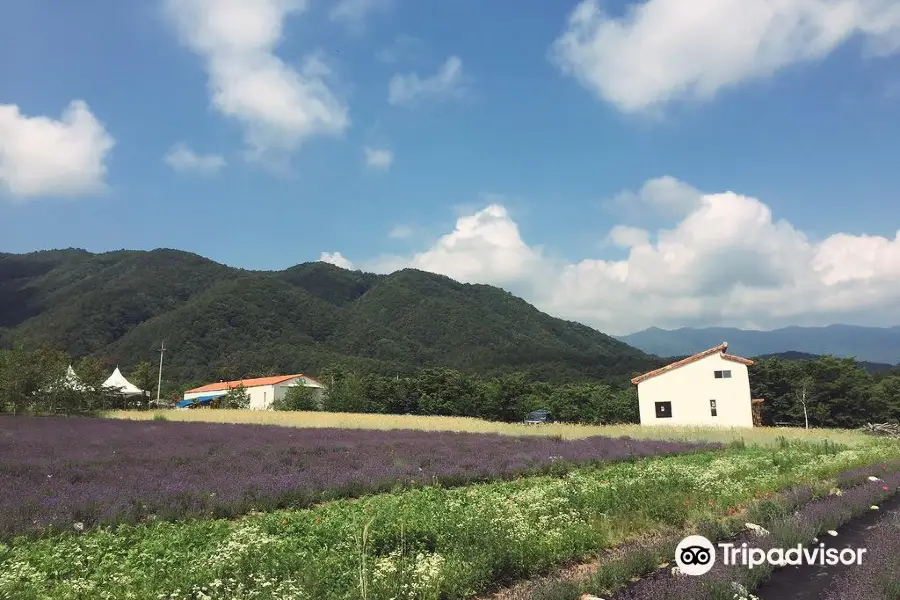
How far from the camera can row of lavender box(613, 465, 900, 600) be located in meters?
5.53

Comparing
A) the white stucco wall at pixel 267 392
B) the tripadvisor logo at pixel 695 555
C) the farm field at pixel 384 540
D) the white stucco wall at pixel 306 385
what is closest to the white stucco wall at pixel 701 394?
the farm field at pixel 384 540

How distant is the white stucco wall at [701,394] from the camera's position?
138 ft

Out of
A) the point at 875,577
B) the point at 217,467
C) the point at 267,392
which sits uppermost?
the point at 267,392

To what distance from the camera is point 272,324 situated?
134625mm

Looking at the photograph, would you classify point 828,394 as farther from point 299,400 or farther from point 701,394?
point 299,400

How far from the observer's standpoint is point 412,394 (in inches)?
2461

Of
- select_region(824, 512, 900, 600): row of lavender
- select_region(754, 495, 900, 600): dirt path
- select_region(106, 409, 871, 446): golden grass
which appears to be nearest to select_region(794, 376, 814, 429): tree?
select_region(106, 409, 871, 446): golden grass

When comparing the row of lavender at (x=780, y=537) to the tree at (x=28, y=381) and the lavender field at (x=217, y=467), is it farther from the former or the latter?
the tree at (x=28, y=381)

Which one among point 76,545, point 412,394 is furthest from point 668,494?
point 412,394

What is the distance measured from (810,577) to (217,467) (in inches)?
554

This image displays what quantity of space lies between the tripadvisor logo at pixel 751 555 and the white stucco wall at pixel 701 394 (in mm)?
36962

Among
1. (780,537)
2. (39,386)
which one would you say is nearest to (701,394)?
(780,537)

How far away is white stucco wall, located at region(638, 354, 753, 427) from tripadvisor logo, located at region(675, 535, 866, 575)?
1455 inches

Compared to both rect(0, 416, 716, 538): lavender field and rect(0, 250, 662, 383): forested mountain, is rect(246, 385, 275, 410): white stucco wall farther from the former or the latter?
rect(0, 416, 716, 538): lavender field
